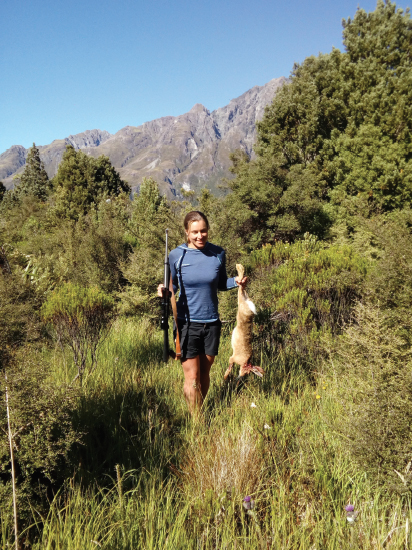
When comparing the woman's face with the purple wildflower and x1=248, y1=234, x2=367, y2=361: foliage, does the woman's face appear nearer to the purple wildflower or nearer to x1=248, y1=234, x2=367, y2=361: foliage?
the purple wildflower

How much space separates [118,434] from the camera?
228 centimetres

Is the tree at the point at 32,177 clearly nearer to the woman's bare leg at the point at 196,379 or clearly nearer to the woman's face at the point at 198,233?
the woman's face at the point at 198,233

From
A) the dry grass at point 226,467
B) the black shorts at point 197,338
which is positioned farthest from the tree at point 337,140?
the dry grass at point 226,467

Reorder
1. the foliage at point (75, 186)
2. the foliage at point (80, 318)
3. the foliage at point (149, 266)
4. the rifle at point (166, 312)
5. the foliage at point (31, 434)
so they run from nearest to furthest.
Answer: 1. the foliage at point (31, 434)
2. the rifle at point (166, 312)
3. the foliage at point (80, 318)
4. the foliage at point (149, 266)
5. the foliage at point (75, 186)

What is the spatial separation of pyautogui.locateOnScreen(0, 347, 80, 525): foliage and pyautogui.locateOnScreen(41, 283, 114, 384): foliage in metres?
1.50

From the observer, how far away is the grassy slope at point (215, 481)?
1.41 metres

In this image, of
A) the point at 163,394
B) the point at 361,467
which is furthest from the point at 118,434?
the point at 361,467

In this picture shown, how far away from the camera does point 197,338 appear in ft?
8.54

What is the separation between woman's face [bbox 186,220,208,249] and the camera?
2562 mm

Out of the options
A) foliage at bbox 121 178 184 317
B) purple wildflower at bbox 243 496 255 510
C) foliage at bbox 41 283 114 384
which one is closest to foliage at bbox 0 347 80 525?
purple wildflower at bbox 243 496 255 510

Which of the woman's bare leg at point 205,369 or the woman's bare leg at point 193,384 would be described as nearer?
the woman's bare leg at point 193,384

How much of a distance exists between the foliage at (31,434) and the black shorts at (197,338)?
1089 millimetres

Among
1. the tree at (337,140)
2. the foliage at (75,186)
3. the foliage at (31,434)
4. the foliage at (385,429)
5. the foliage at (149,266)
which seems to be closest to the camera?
the foliage at (31,434)

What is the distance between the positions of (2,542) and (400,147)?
644 inches
